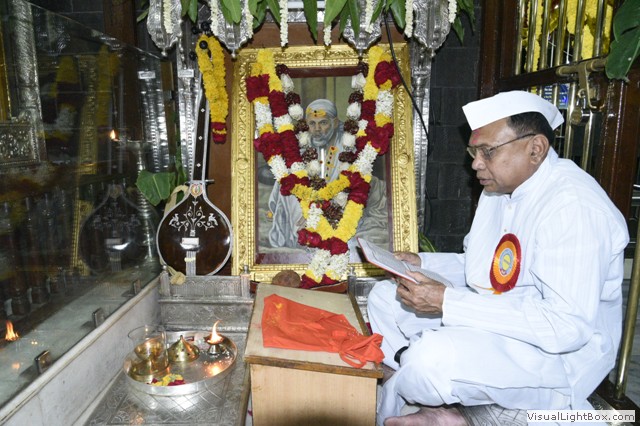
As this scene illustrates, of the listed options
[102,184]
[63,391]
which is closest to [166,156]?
[102,184]

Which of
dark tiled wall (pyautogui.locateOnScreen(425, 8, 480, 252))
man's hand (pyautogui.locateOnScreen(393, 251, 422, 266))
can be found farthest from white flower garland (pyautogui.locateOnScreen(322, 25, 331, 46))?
man's hand (pyautogui.locateOnScreen(393, 251, 422, 266))

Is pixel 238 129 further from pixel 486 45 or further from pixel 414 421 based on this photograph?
pixel 414 421

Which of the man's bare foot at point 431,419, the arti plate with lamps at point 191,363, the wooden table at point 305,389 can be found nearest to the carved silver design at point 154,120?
the arti plate with lamps at point 191,363

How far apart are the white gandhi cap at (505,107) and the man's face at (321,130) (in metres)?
1.59

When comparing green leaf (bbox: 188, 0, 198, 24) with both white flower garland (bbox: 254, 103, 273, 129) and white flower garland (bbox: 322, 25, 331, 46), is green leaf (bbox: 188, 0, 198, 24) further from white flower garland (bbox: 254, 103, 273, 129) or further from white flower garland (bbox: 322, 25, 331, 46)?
white flower garland (bbox: 322, 25, 331, 46)

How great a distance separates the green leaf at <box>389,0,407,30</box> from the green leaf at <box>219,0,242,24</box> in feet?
3.68

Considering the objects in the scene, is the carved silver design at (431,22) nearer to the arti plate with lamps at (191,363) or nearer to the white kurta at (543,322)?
the white kurta at (543,322)

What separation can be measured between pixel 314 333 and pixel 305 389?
0.90 ft

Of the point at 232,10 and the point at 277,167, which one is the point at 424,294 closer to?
the point at 277,167

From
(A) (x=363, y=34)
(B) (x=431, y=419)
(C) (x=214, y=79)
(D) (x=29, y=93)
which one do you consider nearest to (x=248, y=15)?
(C) (x=214, y=79)

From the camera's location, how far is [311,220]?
3.53 m

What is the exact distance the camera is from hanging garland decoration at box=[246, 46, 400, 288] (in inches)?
138

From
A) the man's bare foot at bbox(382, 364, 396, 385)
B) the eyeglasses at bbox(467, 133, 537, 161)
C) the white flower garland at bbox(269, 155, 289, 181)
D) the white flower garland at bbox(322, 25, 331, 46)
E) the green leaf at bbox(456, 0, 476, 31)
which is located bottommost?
the man's bare foot at bbox(382, 364, 396, 385)

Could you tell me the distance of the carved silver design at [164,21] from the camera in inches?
131
